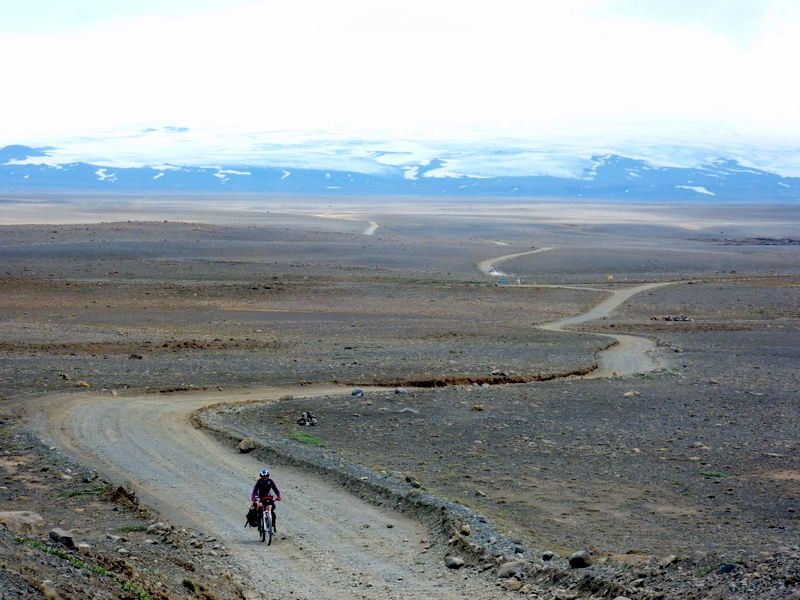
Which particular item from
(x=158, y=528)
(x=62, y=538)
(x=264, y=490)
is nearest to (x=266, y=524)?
(x=264, y=490)

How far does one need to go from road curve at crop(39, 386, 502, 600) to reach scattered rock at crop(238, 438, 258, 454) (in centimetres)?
11

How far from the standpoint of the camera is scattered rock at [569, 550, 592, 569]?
965 cm

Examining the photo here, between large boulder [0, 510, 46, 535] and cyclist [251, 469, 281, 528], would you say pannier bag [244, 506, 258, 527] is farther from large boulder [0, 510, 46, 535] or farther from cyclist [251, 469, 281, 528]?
large boulder [0, 510, 46, 535]

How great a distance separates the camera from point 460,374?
24.2 metres

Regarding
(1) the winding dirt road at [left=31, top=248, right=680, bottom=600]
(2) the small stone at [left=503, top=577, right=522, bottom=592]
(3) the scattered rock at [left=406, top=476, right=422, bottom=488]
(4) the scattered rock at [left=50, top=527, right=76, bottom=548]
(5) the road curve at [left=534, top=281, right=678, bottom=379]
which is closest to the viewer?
(4) the scattered rock at [left=50, top=527, right=76, bottom=548]

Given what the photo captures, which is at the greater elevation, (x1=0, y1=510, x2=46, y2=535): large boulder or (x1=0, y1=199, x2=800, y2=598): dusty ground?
(x1=0, y1=510, x2=46, y2=535): large boulder

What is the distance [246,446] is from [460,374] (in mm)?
9818

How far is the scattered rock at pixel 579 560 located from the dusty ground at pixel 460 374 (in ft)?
1.94

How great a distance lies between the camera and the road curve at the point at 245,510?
32.0 feet

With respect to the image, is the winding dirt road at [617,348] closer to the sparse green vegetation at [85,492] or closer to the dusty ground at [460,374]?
the dusty ground at [460,374]

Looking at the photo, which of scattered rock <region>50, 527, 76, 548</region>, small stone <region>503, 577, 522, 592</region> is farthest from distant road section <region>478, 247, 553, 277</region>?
scattered rock <region>50, 527, 76, 548</region>

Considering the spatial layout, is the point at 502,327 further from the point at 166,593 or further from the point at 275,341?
the point at 166,593

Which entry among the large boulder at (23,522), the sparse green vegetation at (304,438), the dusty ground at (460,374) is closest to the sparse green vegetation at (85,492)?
the dusty ground at (460,374)

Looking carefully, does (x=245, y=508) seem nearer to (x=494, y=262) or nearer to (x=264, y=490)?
(x=264, y=490)
